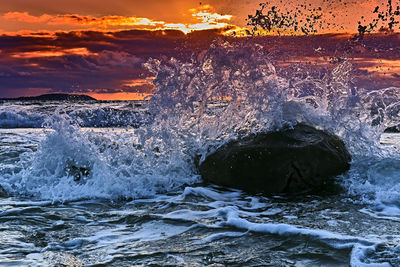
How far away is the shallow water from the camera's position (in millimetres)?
2793

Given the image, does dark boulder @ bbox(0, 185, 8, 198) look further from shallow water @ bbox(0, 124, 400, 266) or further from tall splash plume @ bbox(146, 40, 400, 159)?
tall splash plume @ bbox(146, 40, 400, 159)

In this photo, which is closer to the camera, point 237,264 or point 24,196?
point 237,264

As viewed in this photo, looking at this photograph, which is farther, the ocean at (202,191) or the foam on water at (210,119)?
the foam on water at (210,119)

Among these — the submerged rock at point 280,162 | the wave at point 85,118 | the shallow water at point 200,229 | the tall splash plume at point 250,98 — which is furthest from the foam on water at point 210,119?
the wave at point 85,118

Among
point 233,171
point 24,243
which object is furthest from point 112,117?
point 24,243

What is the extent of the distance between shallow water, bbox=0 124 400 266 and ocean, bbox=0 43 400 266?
1 centimetres

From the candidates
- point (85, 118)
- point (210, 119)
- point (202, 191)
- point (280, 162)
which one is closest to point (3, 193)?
point (202, 191)

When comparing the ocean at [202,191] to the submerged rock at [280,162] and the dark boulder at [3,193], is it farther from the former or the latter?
the submerged rock at [280,162]

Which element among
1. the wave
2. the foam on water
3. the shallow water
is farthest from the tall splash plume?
the wave

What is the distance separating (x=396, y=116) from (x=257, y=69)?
2.30 metres

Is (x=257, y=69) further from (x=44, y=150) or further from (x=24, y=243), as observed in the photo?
(x=24, y=243)

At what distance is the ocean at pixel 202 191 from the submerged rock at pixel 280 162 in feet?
0.59

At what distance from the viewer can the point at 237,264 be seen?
2.67 m

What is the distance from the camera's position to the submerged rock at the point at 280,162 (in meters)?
4.90
